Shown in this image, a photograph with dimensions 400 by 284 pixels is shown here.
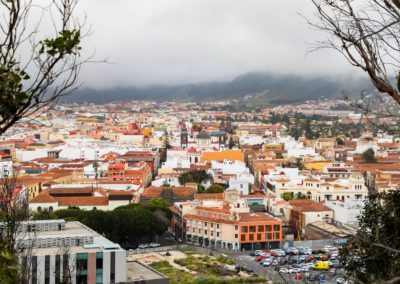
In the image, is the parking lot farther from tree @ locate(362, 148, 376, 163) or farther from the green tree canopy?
tree @ locate(362, 148, 376, 163)

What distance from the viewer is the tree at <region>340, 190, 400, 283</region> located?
4.88 m

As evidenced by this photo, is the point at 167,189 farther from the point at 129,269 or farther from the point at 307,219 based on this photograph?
the point at 129,269

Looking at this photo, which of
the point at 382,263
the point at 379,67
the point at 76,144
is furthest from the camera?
the point at 76,144

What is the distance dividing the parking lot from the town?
5 centimetres

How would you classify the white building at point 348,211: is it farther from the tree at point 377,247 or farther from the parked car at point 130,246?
the tree at point 377,247

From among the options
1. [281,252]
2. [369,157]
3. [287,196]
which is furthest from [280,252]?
[369,157]

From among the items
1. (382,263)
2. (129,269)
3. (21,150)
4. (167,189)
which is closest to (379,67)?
(382,263)

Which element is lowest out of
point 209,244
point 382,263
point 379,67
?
point 209,244

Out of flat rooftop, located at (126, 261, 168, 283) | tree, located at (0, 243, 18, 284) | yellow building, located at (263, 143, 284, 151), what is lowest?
flat rooftop, located at (126, 261, 168, 283)

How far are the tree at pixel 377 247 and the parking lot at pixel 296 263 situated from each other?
32.2 feet

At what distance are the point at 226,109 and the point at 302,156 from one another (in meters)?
59.0

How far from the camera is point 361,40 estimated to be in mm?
3012

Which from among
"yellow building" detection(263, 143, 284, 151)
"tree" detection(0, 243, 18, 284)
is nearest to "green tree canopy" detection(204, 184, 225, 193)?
"yellow building" detection(263, 143, 284, 151)

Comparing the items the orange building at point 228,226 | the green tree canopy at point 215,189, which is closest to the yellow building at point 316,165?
the green tree canopy at point 215,189
